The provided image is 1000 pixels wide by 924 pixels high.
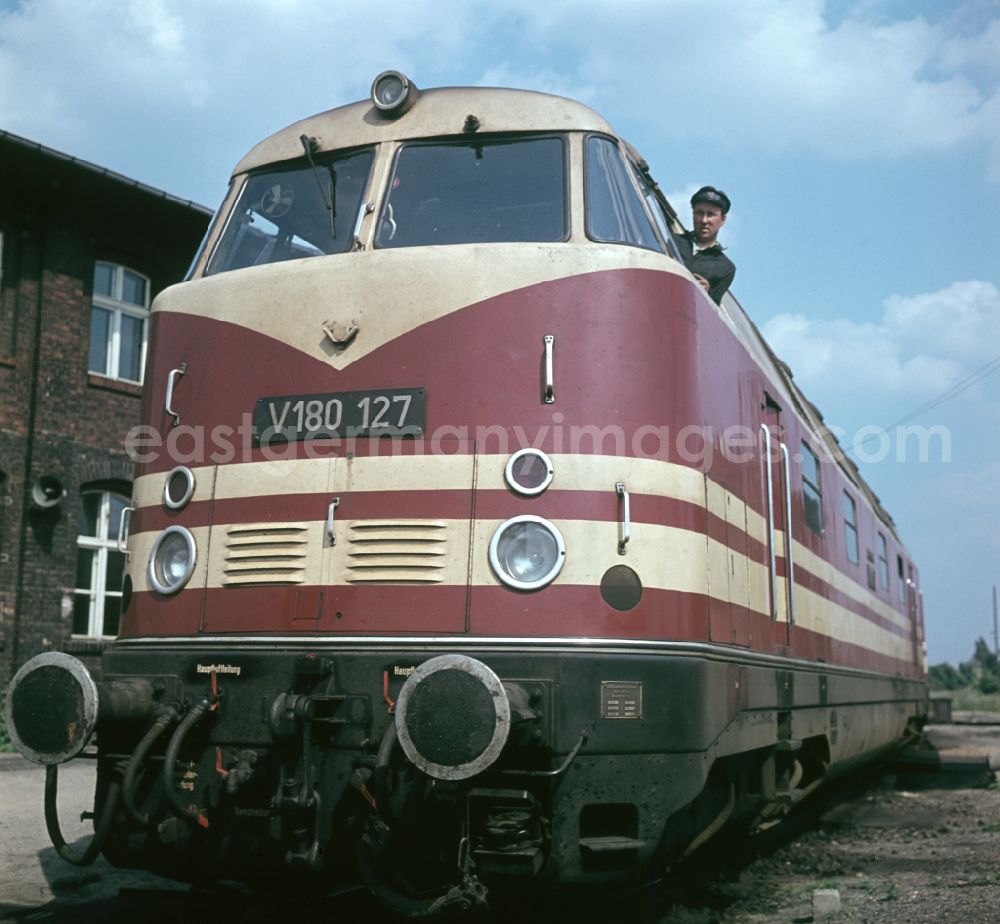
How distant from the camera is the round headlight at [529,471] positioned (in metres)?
4.59

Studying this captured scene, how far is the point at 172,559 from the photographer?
5.10 metres

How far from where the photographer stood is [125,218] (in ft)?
50.2

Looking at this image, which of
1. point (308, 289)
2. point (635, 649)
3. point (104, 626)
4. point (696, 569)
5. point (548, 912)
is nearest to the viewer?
point (635, 649)

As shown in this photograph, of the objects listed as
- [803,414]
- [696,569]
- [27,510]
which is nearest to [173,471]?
[696,569]

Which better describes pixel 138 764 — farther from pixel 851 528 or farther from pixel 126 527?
pixel 851 528

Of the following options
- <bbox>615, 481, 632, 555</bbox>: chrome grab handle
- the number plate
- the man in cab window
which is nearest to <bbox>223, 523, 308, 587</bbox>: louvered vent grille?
the number plate

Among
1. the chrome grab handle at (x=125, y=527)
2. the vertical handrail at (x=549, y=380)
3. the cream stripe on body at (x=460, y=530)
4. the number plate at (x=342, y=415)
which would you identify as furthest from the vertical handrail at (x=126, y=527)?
the vertical handrail at (x=549, y=380)

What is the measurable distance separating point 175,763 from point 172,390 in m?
1.73

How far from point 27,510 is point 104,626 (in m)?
1.81

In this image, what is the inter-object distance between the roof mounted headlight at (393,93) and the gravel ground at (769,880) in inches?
140

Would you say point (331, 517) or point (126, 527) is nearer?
point (331, 517)

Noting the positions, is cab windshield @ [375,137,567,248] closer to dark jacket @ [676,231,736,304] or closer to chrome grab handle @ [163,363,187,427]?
dark jacket @ [676,231,736,304]

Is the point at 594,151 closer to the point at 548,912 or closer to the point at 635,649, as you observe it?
the point at 635,649

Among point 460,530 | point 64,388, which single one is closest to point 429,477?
point 460,530
